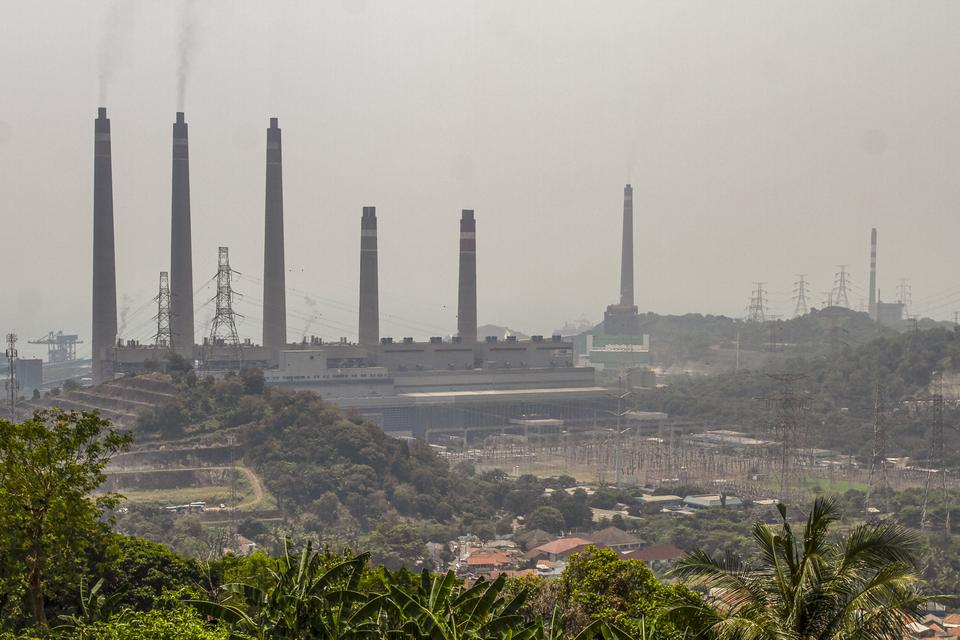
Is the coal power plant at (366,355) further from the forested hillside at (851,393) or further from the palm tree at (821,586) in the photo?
the palm tree at (821,586)

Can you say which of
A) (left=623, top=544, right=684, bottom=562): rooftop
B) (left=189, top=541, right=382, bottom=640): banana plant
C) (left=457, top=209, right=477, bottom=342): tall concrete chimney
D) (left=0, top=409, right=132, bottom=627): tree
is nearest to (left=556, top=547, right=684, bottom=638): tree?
(left=189, top=541, right=382, bottom=640): banana plant

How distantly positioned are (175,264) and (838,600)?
260ft

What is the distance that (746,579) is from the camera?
35.4 feet

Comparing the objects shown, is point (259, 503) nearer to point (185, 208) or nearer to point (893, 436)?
point (185, 208)

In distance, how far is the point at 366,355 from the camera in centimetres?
9675

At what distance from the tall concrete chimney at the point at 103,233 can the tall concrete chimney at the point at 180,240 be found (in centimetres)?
368

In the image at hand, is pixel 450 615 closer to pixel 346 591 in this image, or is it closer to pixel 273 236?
pixel 346 591

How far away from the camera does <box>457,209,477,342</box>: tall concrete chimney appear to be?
101500mm

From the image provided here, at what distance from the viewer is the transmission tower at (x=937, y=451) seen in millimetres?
58938

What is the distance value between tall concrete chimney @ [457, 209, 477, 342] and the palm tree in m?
90.8

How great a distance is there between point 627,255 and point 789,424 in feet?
236

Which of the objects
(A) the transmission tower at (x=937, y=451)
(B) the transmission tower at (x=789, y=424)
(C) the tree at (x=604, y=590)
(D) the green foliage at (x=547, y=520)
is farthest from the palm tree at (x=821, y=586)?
(B) the transmission tower at (x=789, y=424)

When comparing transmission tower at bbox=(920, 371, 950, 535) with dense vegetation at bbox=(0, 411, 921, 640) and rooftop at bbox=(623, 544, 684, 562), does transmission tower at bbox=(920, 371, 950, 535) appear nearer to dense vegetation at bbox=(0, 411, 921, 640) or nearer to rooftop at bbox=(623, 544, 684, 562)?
rooftop at bbox=(623, 544, 684, 562)

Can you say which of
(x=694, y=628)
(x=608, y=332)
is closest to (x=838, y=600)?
(x=694, y=628)
